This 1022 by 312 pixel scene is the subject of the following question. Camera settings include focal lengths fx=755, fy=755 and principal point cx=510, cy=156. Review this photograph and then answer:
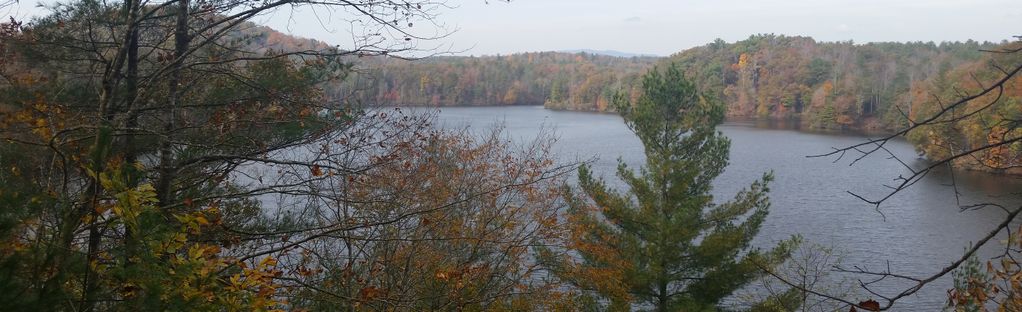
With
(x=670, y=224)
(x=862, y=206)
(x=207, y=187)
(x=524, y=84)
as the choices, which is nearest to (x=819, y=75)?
(x=524, y=84)

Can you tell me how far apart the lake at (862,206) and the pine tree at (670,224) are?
2.96 meters

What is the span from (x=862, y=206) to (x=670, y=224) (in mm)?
13692

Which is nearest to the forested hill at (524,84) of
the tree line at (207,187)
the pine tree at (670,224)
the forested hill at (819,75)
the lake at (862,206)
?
the forested hill at (819,75)

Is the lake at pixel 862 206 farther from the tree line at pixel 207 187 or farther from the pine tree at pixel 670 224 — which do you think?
the tree line at pixel 207 187

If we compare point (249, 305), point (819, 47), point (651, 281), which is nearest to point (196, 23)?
point (249, 305)

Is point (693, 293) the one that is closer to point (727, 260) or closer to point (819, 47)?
point (727, 260)

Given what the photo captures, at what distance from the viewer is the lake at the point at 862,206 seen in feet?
55.1


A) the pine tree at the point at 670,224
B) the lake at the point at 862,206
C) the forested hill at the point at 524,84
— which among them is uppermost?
the forested hill at the point at 524,84

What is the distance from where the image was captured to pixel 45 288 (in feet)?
7.39

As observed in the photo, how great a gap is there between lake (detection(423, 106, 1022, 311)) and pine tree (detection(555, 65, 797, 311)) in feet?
9.72

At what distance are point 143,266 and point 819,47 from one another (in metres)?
87.4

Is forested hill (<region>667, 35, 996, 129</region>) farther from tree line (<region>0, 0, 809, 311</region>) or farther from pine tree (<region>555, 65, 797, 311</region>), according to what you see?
tree line (<region>0, 0, 809, 311</region>)

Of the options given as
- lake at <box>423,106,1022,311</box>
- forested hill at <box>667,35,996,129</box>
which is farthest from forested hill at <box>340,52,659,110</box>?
lake at <box>423,106,1022,311</box>

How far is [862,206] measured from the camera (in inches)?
880
